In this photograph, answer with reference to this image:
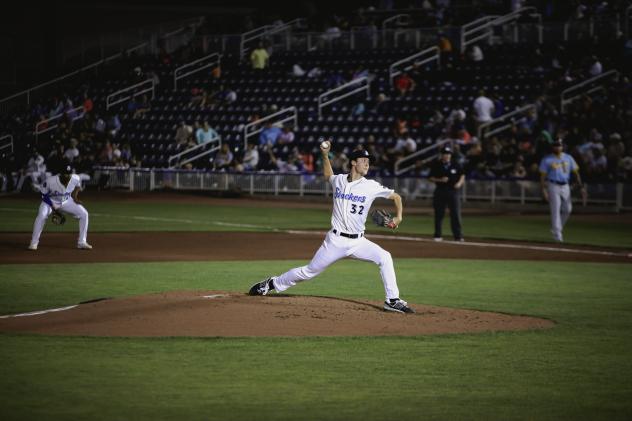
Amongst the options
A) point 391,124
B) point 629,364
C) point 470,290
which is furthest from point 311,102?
point 629,364

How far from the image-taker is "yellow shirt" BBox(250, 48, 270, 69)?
45.3 m

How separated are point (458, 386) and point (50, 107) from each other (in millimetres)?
39924

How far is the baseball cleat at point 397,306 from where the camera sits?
13.4 meters

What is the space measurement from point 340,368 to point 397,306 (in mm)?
3340

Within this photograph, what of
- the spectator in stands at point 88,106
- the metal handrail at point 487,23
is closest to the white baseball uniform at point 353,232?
the metal handrail at point 487,23

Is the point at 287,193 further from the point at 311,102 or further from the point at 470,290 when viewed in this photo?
the point at 470,290

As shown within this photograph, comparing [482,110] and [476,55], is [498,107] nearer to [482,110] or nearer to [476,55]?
Answer: [482,110]

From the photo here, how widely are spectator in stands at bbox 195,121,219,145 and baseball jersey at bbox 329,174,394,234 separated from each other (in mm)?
28348

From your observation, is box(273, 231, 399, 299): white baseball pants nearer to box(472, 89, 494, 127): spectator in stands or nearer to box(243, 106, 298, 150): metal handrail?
box(472, 89, 494, 127): spectator in stands

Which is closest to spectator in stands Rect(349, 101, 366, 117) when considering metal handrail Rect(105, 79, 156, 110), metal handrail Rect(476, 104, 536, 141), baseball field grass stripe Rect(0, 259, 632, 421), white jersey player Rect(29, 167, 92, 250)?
metal handrail Rect(476, 104, 536, 141)

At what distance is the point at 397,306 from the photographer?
13430 millimetres

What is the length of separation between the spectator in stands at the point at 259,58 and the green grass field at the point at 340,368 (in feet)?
95.7

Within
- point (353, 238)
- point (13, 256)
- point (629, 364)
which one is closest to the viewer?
point (629, 364)

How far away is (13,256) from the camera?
2061 cm
